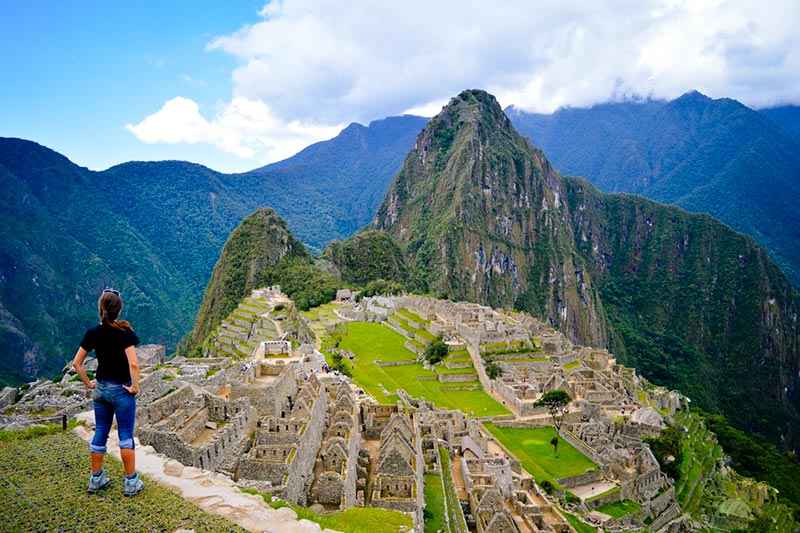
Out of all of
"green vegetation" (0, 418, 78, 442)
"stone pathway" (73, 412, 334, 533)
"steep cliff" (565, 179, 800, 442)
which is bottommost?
"steep cliff" (565, 179, 800, 442)

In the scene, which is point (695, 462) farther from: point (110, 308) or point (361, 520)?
point (110, 308)

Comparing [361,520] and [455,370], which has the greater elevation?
[361,520]

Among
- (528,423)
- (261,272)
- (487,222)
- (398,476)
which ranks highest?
(487,222)

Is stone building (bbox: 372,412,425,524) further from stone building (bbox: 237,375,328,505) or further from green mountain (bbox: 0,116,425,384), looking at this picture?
green mountain (bbox: 0,116,425,384)

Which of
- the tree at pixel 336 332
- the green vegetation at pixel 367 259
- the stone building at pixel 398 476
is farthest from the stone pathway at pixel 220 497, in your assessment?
the green vegetation at pixel 367 259

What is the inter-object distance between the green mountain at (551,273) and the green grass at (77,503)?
389 feet

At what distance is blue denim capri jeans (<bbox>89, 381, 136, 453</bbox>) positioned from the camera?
732cm

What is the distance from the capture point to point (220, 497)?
812cm

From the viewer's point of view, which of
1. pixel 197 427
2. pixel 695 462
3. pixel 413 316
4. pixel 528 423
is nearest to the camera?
pixel 197 427

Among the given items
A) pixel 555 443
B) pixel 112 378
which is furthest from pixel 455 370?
pixel 112 378

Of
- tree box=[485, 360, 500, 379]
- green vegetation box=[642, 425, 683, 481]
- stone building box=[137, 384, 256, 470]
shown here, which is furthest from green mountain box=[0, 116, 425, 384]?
green vegetation box=[642, 425, 683, 481]

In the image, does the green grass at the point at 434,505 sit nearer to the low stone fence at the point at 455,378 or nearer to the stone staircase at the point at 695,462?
the stone staircase at the point at 695,462

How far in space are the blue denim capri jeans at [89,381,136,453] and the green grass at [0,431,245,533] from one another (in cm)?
79

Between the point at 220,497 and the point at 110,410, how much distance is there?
2.16 metres
